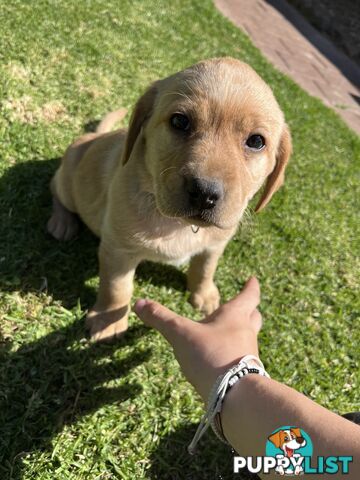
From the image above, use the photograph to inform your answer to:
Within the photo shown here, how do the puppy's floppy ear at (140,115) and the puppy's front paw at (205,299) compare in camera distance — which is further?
the puppy's front paw at (205,299)

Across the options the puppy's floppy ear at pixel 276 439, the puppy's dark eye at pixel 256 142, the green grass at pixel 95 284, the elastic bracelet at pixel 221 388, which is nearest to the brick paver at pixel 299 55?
the green grass at pixel 95 284

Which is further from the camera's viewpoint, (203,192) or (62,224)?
(62,224)

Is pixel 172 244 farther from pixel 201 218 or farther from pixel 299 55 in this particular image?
pixel 299 55

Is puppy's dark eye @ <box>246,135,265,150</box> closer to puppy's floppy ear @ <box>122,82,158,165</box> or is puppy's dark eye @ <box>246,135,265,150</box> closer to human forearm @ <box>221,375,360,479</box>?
puppy's floppy ear @ <box>122,82,158,165</box>

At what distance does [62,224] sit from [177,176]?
1486 millimetres

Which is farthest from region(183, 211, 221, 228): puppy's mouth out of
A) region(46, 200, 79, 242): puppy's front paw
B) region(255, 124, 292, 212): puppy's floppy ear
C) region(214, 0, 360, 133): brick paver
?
region(214, 0, 360, 133): brick paver

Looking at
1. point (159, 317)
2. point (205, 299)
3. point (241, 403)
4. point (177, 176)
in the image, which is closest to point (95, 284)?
point (205, 299)

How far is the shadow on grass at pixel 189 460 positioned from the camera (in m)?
2.47

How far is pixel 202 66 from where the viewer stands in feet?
7.73

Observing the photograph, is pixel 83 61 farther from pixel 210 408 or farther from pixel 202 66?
pixel 210 408

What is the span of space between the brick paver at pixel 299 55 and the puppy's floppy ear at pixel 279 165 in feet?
18.9

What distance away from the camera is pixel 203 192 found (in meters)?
2.00

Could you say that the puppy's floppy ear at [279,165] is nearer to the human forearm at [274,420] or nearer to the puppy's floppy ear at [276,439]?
the human forearm at [274,420]

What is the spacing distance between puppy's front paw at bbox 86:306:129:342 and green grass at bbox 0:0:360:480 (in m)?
0.08
